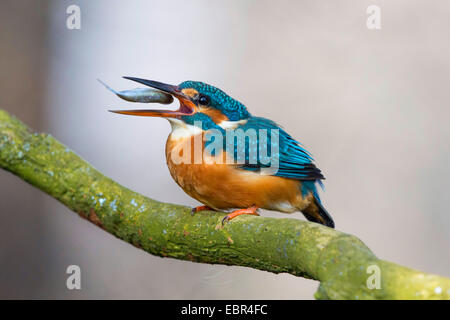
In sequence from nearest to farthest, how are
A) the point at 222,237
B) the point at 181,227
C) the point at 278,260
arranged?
1. the point at 278,260
2. the point at 222,237
3. the point at 181,227

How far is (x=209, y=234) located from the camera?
211 centimetres

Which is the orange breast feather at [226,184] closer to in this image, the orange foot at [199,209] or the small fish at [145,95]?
the orange foot at [199,209]

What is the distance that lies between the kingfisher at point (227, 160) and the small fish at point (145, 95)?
29mm

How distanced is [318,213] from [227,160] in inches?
24.7

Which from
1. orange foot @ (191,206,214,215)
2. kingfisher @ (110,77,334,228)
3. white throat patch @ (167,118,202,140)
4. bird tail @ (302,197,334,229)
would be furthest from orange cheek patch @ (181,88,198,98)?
bird tail @ (302,197,334,229)

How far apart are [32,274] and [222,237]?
8.87 ft

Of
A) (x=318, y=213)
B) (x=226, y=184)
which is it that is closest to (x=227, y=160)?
(x=226, y=184)

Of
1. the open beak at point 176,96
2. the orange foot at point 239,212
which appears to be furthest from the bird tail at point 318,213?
the open beak at point 176,96

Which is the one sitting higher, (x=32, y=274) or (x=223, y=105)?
(x=223, y=105)

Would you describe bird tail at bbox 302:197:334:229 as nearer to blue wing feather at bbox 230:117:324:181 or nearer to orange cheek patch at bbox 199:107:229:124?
blue wing feather at bbox 230:117:324:181
